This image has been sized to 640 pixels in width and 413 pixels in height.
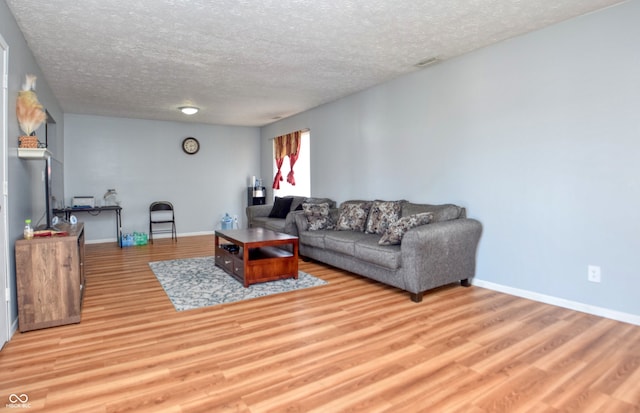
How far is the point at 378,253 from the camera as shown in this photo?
344 cm

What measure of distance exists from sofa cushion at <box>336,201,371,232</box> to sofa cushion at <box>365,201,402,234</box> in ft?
0.45

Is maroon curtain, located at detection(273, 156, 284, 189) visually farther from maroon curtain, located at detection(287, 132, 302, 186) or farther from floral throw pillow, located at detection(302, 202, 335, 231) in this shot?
floral throw pillow, located at detection(302, 202, 335, 231)

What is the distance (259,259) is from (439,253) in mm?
1782

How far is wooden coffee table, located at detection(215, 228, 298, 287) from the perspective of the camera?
367cm

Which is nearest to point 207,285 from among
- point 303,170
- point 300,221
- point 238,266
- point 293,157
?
point 238,266

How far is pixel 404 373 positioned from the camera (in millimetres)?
1981

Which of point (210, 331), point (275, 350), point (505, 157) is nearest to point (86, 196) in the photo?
point (210, 331)

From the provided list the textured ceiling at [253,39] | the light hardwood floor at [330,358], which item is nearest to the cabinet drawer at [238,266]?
the light hardwood floor at [330,358]

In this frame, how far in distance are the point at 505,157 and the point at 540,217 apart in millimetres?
624

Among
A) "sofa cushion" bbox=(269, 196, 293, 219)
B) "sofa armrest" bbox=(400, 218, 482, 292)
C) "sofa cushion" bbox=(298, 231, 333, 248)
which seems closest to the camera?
"sofa armrest" bbox=(400, 218, 482, 292)

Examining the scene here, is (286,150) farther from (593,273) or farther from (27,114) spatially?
(593,273)

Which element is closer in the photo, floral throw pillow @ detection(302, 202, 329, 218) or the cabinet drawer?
the cabinet drawer

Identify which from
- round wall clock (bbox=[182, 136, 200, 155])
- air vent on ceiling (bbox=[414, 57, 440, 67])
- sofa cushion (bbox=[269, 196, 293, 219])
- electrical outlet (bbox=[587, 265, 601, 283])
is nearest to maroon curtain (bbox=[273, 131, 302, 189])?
sofa cushion (bbox=[269, 196, 293, 219])

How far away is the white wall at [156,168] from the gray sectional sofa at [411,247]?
12.9 ft
